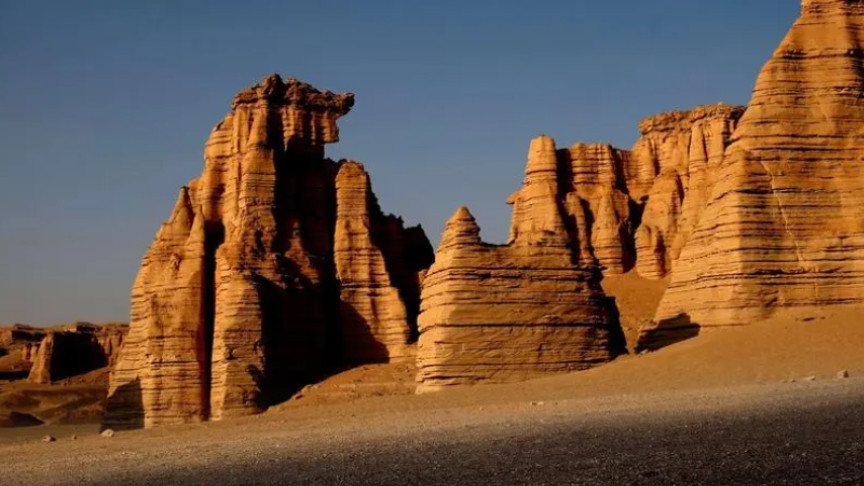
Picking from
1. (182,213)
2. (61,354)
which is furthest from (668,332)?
(61,354)

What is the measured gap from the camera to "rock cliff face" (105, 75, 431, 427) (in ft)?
155

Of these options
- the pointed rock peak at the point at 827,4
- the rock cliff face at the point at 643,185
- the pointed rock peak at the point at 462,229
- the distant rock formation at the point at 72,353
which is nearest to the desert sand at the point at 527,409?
the pointed rock peak at the point at 462,229

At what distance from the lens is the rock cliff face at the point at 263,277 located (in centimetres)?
4712

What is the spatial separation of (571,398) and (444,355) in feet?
19.9

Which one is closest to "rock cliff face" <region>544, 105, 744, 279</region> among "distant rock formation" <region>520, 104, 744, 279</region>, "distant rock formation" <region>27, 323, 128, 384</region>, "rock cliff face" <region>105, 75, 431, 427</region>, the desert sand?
"distant rock formation" <region>520, 104, 744, 279</region>

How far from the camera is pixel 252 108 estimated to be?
5378 centimetres

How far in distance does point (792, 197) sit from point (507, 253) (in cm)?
822

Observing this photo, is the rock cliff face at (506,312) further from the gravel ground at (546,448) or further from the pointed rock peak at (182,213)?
the pointed rock peak at (182,213)

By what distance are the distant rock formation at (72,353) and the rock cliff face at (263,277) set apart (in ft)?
101

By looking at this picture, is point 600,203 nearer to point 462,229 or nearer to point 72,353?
point 462,229

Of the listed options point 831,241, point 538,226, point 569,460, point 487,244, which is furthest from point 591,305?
point 538,226

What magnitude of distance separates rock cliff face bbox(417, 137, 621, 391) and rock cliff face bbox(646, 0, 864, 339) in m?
3.15

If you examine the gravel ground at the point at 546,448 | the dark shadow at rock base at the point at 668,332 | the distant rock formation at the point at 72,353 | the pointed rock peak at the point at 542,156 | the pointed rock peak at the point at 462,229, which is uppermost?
the pointed rock peak at the point at 542,156

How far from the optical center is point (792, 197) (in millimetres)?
31531
